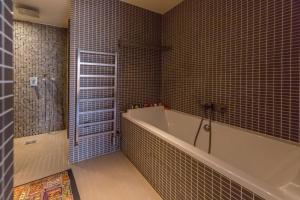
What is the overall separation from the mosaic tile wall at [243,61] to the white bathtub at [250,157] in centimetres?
14

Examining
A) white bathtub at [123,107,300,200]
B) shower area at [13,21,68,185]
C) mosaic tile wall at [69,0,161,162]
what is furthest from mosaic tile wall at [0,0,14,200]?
shower area at [13,21,68,185]

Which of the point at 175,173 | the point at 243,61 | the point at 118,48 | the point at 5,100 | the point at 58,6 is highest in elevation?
the point at 58,6

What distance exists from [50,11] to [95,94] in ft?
5.80

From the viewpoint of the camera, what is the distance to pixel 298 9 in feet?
5.03

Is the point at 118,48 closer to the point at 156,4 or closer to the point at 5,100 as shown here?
the point at 156,4

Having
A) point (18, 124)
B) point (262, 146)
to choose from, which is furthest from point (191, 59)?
point (18, 124)

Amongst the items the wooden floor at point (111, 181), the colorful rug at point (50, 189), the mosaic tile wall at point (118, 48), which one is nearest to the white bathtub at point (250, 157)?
the wooden floor at point (111, 181)

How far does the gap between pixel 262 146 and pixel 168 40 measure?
2265 millimetres

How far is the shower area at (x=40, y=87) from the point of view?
3.39 m

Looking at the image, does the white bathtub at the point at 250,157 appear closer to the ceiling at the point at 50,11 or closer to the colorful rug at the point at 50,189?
the colorful rug at the point at 50,189

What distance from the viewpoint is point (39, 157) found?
2625 millimetres

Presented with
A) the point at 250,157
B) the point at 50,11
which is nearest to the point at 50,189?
the point at 250,157

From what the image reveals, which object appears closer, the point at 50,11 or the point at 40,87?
the point at 50,11

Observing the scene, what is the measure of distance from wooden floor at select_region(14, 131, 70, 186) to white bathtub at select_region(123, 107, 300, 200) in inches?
50.7
